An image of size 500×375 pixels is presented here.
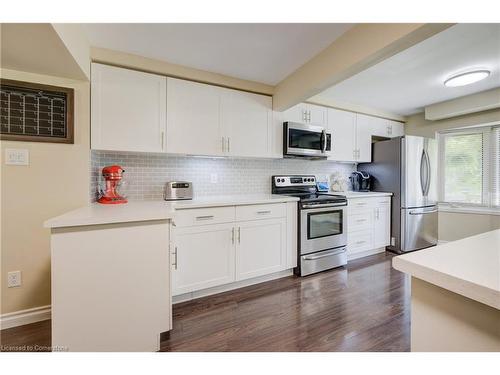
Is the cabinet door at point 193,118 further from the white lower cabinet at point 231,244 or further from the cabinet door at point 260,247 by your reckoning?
the cabinet door at point 260,247

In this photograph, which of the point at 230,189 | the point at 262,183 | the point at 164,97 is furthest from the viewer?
the point at 262,183

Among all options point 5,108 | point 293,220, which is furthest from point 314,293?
point 5,108

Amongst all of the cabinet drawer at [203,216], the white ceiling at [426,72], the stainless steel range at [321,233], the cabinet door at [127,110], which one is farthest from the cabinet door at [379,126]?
the cabinet door at [127,110]

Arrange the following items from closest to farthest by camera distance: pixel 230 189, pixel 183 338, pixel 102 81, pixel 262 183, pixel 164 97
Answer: pixel 183 338 → pixel 102 81 → pixel 164 97 → pixel 230 189 → pixel 262 183

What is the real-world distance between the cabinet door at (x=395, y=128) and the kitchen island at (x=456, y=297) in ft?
11.6

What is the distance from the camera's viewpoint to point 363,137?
11.1 ft

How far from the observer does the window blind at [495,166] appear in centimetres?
299

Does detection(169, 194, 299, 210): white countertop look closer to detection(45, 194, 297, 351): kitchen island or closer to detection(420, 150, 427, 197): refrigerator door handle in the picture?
detection(45, 194, 297, 351): kitchen island

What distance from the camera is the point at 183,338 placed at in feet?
4.93

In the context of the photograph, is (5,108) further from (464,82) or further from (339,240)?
(464,82)

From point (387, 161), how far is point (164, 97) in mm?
3206

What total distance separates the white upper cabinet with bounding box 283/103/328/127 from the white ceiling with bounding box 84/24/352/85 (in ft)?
2.15

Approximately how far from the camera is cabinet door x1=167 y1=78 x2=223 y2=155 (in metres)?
2.10

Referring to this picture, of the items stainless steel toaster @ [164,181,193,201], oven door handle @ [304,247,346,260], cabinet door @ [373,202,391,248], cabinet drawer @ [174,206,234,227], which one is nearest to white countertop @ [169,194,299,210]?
cabinet drawer @ [174,206,234,227]
